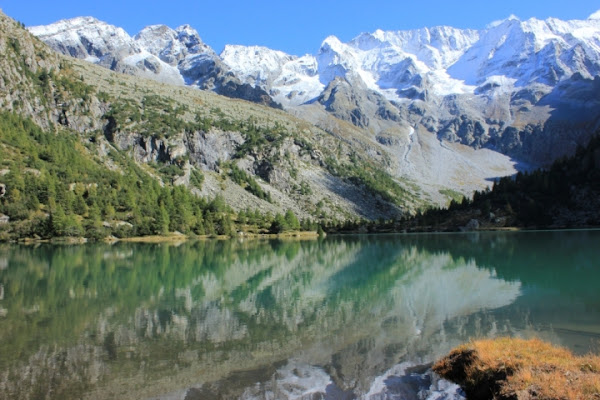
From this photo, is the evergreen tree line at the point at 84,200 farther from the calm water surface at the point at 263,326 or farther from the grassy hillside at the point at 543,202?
the calm water surface at the point at 263,326

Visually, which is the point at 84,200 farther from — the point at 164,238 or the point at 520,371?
the point at 520,371

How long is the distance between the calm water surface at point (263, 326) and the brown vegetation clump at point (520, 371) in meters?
2.05

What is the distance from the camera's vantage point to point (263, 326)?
22.4m

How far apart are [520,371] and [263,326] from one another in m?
13.3

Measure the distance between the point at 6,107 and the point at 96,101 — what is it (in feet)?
136

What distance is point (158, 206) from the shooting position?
125m

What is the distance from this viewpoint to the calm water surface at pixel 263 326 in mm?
14578

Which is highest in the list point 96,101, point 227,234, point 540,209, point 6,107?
point 96,101

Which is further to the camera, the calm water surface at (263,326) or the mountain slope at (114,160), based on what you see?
the mountain slope at (114,160)

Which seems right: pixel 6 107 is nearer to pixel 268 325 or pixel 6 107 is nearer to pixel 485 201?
pixel 268 325

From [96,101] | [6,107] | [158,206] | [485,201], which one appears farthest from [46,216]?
[485,201]

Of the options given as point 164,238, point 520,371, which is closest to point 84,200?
point 164,238

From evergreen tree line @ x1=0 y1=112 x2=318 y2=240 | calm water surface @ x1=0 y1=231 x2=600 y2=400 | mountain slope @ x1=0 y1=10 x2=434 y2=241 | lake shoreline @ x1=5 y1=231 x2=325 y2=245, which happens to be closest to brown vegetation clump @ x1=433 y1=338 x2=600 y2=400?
calm water surface @ x1=0 y1=231 x2=600 y2=400

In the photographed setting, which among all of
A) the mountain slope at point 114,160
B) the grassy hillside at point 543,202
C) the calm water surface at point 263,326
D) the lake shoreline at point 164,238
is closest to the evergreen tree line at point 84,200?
the mountain slope at point 114,160
